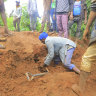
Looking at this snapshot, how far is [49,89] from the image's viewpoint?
7.14ft

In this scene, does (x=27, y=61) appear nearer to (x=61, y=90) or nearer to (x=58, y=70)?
(x=58, y=70)

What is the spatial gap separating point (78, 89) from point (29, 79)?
39.5 inches

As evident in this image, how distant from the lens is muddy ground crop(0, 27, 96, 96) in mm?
2146

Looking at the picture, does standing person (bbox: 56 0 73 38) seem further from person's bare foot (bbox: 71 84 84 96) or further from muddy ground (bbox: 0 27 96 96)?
person's bare foot (bbox: 71 84 84 96)

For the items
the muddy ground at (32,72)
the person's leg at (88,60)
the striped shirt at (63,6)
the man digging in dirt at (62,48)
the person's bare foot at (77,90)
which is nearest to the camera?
the person's leg at (88,60)

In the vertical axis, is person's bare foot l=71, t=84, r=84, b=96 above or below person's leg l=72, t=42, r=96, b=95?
below

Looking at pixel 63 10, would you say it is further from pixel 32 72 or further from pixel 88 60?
pixel 88 60

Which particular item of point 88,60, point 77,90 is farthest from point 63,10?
point 77,90

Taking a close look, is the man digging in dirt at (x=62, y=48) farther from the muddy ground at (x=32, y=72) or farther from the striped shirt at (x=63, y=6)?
the striped shirt at (x=63, y=6)

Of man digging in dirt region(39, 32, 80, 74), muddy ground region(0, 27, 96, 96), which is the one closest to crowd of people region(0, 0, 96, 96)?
man digging in dirt region(39, 32, 80, 74)

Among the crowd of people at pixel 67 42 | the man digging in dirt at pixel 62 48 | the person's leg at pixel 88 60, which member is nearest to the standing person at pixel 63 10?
the crowd of people at pixel 67 42

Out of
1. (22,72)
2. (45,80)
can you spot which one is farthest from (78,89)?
(22,72)

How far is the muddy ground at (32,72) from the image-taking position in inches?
84.5

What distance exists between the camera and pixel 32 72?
119 inches
